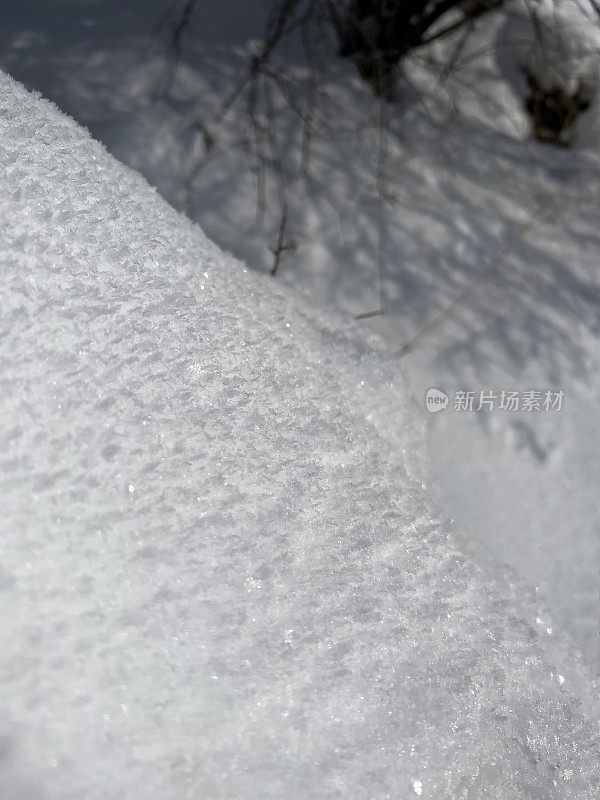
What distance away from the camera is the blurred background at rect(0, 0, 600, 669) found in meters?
0.90

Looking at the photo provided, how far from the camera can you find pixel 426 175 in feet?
3.29

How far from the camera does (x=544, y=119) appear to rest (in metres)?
1.05

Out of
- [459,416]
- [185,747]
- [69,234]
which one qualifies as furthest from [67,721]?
[459,416]

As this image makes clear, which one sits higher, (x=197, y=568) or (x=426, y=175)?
(x=426, y=175)
